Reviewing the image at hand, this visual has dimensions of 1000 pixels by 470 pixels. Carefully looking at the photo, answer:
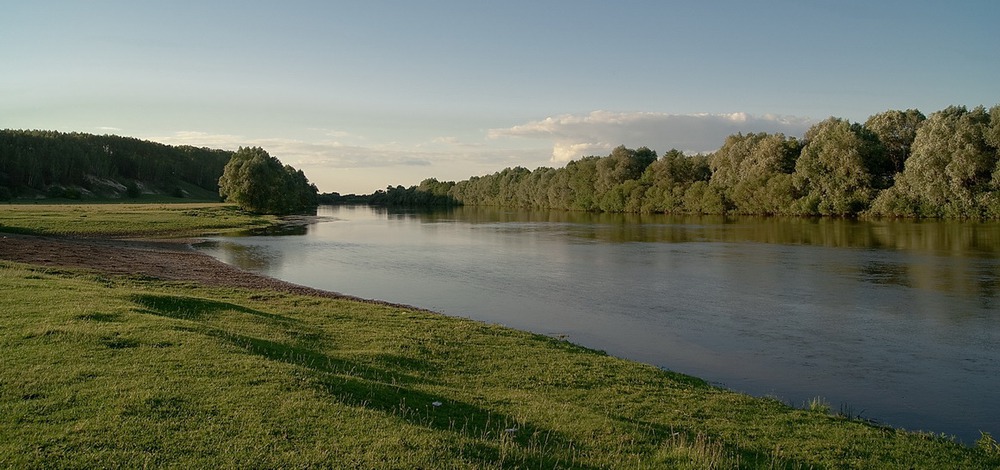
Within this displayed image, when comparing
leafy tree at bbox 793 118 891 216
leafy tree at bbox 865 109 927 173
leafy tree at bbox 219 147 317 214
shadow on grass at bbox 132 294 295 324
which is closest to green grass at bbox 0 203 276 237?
leafy tree at bbox 219 147 317 214

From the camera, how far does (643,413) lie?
37.7 ft

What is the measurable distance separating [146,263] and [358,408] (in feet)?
108

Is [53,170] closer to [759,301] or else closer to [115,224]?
[115,224]

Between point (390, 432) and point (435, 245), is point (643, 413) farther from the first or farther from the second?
point (435, 245)

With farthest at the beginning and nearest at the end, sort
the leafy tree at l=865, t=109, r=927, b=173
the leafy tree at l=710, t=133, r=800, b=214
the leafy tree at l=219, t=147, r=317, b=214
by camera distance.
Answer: the leafy tree at l=219, t=147, r=317, b=214 → the leafy tree at l=710, t=133, r=800, b=214 → the leafy tree at l=865, t=109, r=927, b=173

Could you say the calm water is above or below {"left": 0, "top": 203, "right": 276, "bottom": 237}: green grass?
below

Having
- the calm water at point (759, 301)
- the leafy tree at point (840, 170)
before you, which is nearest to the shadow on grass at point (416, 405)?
the calm water at point (759, 301)

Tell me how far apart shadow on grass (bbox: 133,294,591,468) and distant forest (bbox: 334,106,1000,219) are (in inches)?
3297

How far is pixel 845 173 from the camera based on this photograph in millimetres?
91875

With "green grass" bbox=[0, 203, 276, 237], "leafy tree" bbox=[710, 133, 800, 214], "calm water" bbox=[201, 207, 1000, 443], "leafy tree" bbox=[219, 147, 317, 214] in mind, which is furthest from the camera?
"leafy tree" bbox=[219, 147, 317, 214]

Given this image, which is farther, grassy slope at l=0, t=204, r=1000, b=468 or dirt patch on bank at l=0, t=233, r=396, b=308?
dirt patch on bank at l=0, t=233, r=396, b=308

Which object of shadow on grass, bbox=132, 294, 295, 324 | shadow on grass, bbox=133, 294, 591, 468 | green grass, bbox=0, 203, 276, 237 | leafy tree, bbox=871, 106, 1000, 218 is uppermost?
leafy tree, bbox=871, 106, 1000, 218

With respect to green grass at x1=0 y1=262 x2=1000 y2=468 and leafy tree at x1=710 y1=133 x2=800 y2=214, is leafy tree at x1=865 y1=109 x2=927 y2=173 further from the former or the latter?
green grass at x1=0 y1=262 x2=1000 y2=468

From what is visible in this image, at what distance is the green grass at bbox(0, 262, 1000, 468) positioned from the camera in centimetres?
789
